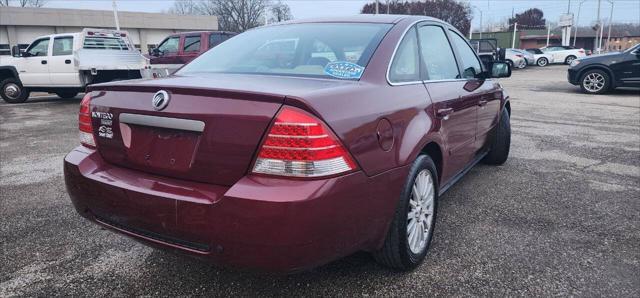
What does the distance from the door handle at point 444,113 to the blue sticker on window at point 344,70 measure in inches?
27.3

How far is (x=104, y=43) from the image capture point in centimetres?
1170

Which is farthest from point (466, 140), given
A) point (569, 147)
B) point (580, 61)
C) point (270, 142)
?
point (580, 61)

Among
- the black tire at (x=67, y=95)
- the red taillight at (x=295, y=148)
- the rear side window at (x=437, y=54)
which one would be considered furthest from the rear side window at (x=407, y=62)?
the black tire at (x=67, y=95)

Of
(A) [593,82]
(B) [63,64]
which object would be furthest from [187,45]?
(A) [593,82]

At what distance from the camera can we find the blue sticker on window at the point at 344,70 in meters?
2.38

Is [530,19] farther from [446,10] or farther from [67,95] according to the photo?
[67,95]

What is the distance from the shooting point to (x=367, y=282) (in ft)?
8.25

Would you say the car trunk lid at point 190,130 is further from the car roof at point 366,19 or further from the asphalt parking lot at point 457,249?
the car roof at point 366,19

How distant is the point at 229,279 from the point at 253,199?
0.94m

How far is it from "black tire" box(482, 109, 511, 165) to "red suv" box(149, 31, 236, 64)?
9.08 metres

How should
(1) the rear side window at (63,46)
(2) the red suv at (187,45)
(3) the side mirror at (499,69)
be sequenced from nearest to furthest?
(3) the side mirror at (499,69), (1) the rear side window at (63,46), (2) the red suv at (187,45)

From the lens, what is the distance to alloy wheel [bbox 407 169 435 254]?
8.52 ft

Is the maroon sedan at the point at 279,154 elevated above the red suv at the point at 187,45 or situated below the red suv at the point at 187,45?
below

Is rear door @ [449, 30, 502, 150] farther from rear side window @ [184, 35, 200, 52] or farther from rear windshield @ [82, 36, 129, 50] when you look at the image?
rear windshield @ [82, 36, 129, 50]
